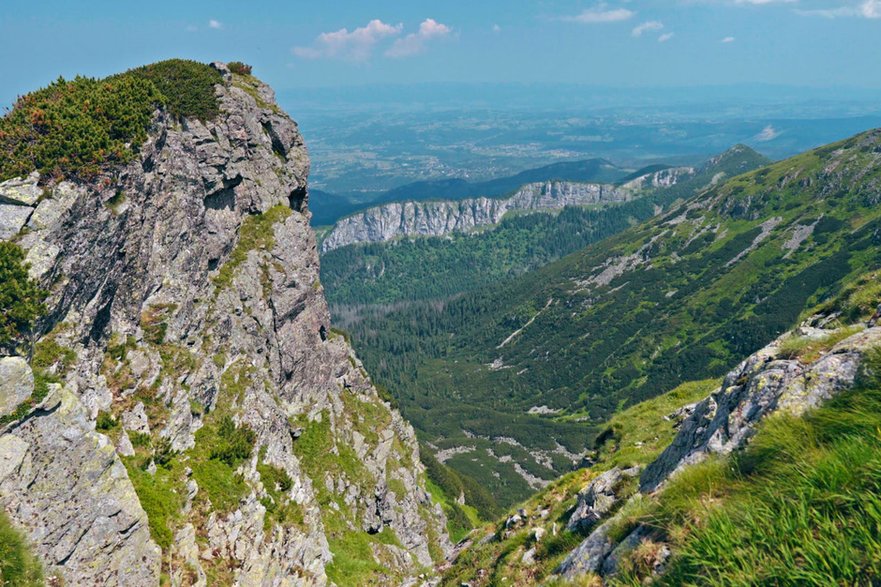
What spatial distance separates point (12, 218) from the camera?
24.0m

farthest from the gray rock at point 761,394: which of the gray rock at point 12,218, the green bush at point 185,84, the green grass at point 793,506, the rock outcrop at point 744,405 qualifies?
the green bush at point 185,84

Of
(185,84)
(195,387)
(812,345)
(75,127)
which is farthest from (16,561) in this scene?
(185,84)

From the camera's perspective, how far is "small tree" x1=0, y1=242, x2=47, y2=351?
21.7 m

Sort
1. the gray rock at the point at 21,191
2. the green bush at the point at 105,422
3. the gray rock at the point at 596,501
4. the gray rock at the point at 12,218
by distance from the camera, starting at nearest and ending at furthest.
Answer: the gray rock at the point at 596,501
the gray rock at the point at 12,218
the gray rock at the point at 21,191
the green bush at the point at 105,422

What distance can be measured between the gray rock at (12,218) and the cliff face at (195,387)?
80 millimetres

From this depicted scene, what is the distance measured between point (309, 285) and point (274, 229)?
9.39 m

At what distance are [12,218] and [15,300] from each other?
15.4ft

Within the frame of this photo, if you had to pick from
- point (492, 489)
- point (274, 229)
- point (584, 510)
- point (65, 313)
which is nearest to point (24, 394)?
point (65, 313)

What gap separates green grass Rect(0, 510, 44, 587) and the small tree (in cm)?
772

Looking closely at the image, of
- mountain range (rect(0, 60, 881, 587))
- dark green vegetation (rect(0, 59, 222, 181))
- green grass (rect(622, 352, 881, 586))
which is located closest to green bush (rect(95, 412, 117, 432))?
mountain range (rect(0, 60, 881, 587))

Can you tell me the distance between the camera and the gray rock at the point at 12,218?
925 inches

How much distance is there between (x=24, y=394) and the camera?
20359 mm

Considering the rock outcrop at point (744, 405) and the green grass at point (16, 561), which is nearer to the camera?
the rock outcrop at point (744, 405)

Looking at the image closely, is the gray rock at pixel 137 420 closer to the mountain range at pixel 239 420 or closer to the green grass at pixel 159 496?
the mountain range at pixel 239 420
